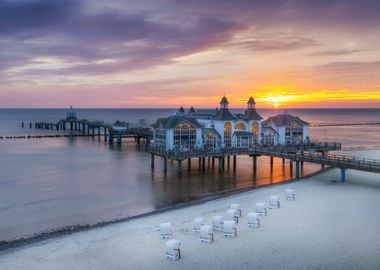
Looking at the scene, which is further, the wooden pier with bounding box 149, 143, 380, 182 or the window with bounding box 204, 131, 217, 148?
the window with bounding box 204, 131, 217, 148

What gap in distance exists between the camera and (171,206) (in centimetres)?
3000

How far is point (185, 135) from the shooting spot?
45.4 m

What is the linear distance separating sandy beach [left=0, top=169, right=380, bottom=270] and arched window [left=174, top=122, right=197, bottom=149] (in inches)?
722

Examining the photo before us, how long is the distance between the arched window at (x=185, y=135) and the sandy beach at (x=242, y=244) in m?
18.3

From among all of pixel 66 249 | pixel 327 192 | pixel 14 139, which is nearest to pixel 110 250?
pixel 66 249

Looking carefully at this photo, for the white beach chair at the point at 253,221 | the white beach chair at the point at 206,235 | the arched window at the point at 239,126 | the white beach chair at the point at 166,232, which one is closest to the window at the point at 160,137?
the arched window at the point at 239,126

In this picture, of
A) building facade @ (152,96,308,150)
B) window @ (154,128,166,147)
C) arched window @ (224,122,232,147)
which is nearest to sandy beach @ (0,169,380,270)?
building facade @ (152,96,308,150)

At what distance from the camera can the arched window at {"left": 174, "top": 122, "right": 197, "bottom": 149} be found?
45031 mm

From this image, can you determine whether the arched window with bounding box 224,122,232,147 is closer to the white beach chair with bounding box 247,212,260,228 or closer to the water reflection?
the water reflection

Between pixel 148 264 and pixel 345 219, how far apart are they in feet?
38.3

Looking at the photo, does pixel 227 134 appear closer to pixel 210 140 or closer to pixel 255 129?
pixel 210 140

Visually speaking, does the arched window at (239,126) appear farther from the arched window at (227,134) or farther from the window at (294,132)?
the window at (294,132)

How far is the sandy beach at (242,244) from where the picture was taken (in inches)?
695

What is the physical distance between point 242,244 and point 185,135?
26472 millimetres
